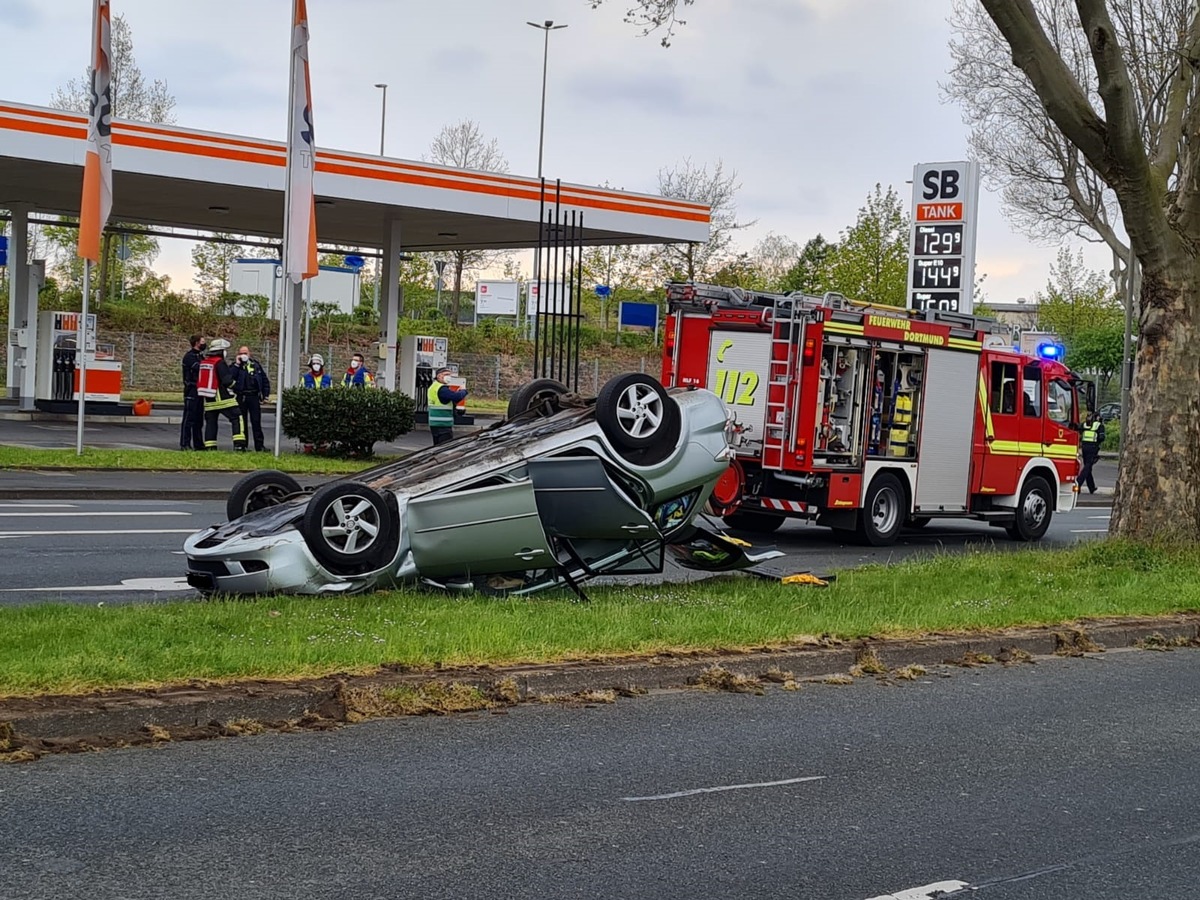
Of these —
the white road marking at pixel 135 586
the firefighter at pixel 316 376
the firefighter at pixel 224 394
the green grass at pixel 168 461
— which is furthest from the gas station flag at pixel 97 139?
the white road marking at pixel 135 586

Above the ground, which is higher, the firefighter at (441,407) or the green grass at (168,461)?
the firefighter at (441,407)

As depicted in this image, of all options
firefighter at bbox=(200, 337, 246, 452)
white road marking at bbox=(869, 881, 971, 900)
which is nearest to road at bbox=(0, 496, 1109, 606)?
firefighter at bbox=(200, 337, 246, 452)

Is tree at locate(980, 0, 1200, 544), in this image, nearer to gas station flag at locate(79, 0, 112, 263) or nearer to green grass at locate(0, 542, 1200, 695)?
green grass at locate(0, 542, 1200, 695)

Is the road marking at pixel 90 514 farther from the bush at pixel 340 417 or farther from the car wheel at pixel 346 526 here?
the car wheel at pixel 346 526

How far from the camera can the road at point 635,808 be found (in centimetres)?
496

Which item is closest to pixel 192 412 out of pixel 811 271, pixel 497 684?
pixel 497 684

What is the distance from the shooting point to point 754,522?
18.1 m

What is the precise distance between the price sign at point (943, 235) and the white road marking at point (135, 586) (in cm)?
1920

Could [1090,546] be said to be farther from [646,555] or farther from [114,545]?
[114,545]

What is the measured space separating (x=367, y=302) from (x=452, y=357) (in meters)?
15.7

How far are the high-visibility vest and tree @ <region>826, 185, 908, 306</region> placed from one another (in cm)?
3101

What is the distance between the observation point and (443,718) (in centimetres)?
721

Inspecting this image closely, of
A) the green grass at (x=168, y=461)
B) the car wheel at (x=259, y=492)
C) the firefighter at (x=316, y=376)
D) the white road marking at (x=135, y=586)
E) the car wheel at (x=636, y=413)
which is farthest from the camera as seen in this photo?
the firefighter at (x=316, y=376)

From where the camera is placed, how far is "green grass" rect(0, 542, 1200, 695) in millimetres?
7227
